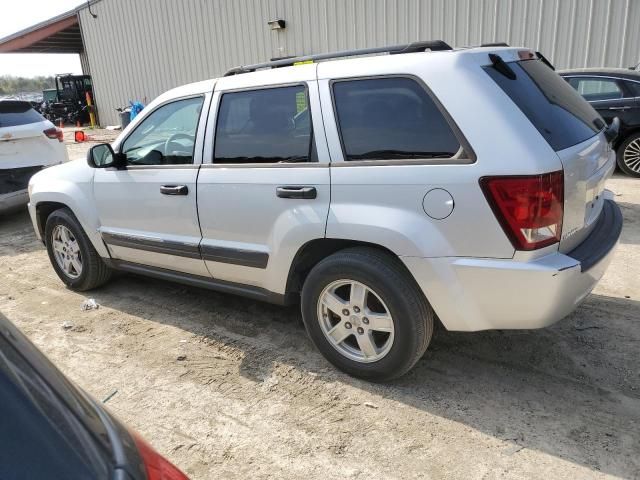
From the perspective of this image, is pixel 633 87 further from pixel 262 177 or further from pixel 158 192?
pixel 158 192

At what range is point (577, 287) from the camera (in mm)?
2678

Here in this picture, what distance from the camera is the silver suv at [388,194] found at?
2.55 m

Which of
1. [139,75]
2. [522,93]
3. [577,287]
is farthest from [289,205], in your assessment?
[139,75]

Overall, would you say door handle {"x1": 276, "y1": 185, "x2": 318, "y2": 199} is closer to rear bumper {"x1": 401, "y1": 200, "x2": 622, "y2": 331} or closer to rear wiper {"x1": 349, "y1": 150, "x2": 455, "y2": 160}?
rear wiper {"x1": 349, "y1": 150, "x2": 455, "y2": 160}

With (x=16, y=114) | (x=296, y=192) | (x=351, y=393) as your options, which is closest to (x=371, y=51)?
(x=296, y=192)

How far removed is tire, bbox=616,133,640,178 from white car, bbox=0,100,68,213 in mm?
8389

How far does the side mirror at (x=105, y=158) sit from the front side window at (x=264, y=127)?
0.96 metres

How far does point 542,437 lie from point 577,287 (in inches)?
30.4

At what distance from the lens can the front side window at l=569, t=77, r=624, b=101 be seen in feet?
26.1

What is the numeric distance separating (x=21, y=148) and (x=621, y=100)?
8.66 metres

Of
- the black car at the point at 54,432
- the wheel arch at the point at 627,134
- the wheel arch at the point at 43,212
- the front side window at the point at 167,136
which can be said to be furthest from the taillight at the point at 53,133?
the wheel arch at the point at 627,134

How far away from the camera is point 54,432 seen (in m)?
1.01

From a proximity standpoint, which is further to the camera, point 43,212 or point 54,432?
point 43,212

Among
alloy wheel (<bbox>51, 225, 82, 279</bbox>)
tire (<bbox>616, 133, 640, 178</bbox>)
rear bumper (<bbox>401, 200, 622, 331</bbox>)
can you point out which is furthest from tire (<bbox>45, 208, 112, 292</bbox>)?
tire (<bbox>616, 133, 640, 178</bbox>)
